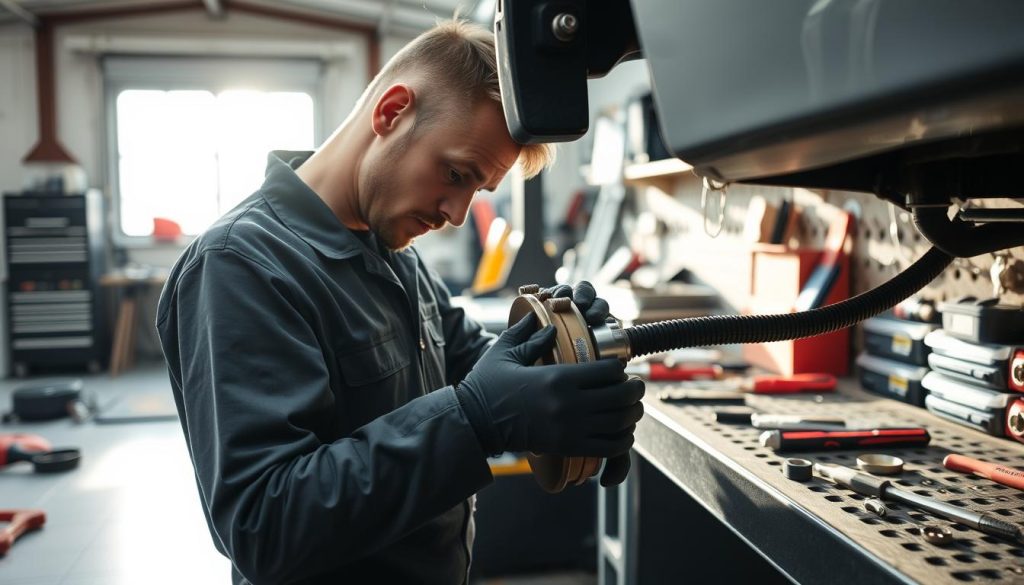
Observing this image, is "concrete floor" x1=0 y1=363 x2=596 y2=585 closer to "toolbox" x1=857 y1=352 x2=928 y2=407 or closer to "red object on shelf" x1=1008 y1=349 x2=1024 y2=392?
"toolbox" x1=857 y1=352 x2=928 y2=407

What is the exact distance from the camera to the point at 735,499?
79cm

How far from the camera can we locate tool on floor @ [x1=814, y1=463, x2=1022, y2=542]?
62 centimetres

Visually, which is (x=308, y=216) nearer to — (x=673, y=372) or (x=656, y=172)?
(x=673, y=372)

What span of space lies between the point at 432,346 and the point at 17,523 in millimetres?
1952

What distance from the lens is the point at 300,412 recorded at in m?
0.70

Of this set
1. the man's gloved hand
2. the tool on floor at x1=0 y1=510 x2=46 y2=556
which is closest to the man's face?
the man's gloved hand

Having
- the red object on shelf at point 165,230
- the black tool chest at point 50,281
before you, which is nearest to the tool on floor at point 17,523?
the black tool chest at point 50,281

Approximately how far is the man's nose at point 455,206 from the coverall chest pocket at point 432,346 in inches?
6.3

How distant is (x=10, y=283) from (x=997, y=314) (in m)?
5.89

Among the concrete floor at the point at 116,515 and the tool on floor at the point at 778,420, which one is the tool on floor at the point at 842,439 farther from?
the concrete floor at the point at 116,515

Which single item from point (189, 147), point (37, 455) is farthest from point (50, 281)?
point (37, 455)

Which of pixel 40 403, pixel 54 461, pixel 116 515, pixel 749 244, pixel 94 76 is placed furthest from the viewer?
pixel 94 76

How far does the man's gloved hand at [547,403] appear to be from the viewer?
66 cm

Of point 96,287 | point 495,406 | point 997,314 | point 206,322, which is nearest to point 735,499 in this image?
point 495,406
